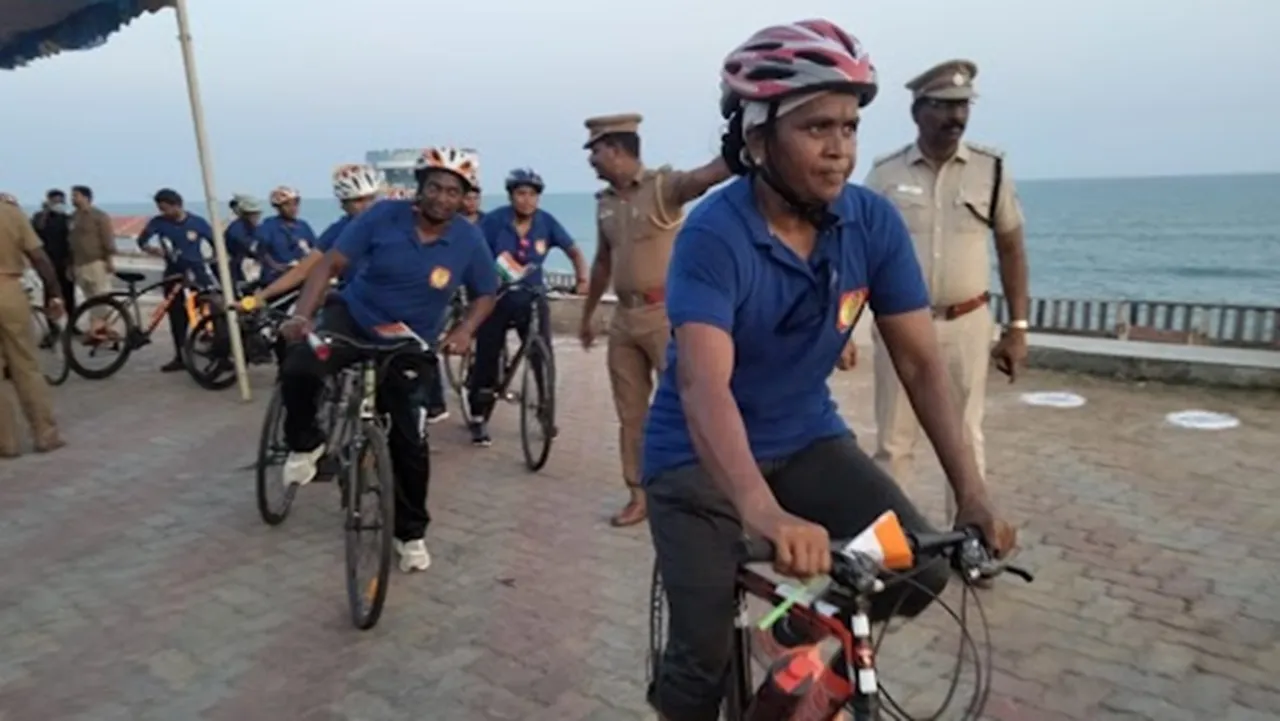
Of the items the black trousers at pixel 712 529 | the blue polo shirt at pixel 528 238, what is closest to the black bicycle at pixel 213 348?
the blue polo shirt at pixel 528 238

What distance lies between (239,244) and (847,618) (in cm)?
1026

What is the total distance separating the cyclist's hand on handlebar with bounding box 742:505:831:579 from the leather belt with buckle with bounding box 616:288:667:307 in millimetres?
3729

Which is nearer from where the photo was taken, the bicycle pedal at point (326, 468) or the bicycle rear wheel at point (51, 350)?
the bicycle pedal at point (326, 468)

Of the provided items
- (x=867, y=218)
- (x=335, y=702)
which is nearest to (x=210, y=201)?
(x=335, y=702)

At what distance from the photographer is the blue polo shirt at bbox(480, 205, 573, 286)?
8570mm

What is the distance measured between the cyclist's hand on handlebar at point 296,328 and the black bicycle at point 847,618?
3287 millimetres

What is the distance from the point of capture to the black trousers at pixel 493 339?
26.6 ft

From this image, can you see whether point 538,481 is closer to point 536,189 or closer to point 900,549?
point 536,189

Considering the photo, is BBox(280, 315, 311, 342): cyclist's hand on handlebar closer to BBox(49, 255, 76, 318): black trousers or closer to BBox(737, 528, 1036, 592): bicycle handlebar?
BBox(737, 528, 1036, 592): bicycle handlebar

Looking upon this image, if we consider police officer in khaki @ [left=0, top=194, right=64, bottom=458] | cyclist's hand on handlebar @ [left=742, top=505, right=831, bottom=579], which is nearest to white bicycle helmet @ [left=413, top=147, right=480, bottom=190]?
cyclist's hand on handlebar @ [left=742, top=505, right=831, bottom=579]

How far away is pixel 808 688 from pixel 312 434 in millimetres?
4347

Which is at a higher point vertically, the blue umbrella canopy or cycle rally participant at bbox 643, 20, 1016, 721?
the blue umbrella canopy

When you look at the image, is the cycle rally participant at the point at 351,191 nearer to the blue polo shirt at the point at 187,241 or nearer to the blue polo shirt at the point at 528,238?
the blue polo shirt at the point at 528,238

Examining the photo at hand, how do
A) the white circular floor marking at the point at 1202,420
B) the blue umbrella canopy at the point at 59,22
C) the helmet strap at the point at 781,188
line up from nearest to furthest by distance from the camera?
the helmet strap at the point at 781,188
the white circular floor marking at the point at 1202,420
the blue umbrella canopy at the point at 59,22
